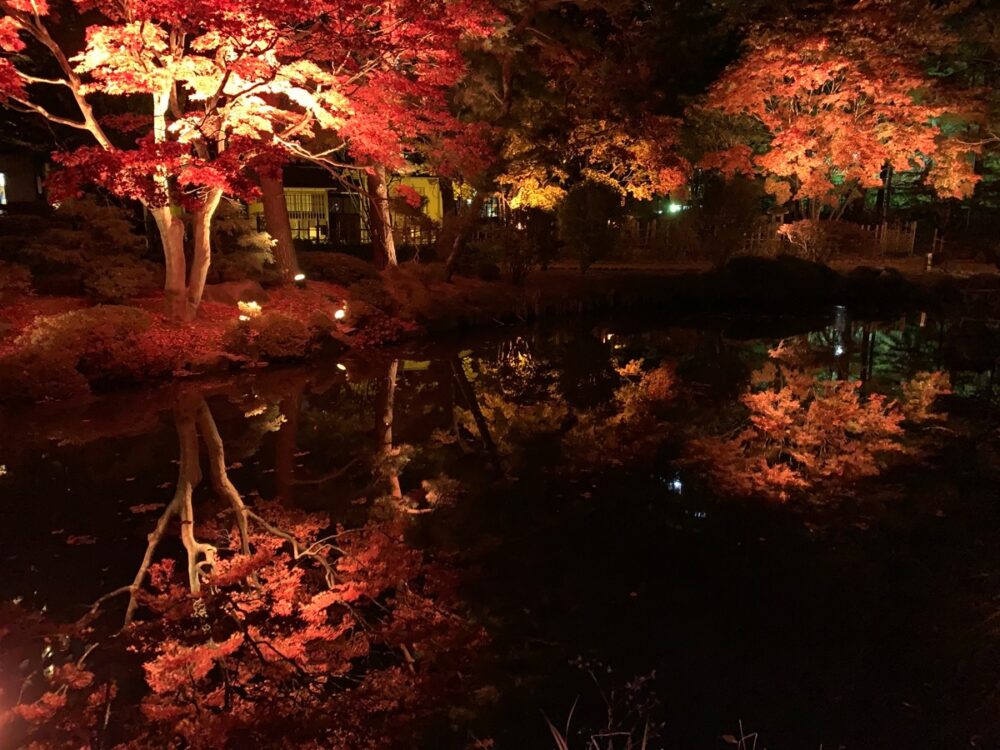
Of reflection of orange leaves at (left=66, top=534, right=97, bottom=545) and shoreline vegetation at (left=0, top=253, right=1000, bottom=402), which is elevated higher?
shoreline vegetation at (left=0, top=253, right=1000, bottom=402)

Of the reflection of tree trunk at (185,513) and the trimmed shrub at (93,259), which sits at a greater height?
the trimmed shrub at (93,259)

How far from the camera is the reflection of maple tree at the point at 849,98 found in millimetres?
17366

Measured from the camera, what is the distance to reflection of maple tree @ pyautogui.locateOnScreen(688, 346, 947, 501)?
774 centimetres

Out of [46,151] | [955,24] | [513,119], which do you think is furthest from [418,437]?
[955,24]

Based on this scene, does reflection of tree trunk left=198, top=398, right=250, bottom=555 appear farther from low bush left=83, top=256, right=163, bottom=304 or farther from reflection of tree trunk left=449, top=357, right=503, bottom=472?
low bush left=83, top=256, right=163, bottom=304

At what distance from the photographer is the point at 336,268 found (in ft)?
58.4

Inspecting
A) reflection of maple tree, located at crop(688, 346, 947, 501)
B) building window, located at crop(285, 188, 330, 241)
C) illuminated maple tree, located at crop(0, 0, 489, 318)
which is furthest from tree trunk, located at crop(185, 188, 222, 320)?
building window, located at crop(285, 188, 330, 241)

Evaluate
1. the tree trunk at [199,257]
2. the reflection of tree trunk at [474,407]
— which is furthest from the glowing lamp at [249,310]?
the reflection of tree trunk at [474,407]

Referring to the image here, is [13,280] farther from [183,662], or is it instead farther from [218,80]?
[183,662]

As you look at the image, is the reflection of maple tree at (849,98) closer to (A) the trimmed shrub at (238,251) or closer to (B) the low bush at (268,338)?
(A) the trimmed shrub at (238,251)

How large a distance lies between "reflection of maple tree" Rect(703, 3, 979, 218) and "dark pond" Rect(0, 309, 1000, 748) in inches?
381

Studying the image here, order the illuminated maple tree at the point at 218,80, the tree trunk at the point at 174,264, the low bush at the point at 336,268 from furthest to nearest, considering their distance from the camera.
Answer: the low bush at the point at 336,268 → the tree trunk at the point at 174,264 → the illuminated maple tree at the point at 218,80

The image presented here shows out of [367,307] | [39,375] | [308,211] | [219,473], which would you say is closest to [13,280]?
[39,375]

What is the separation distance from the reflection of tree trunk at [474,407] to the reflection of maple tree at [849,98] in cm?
1141
